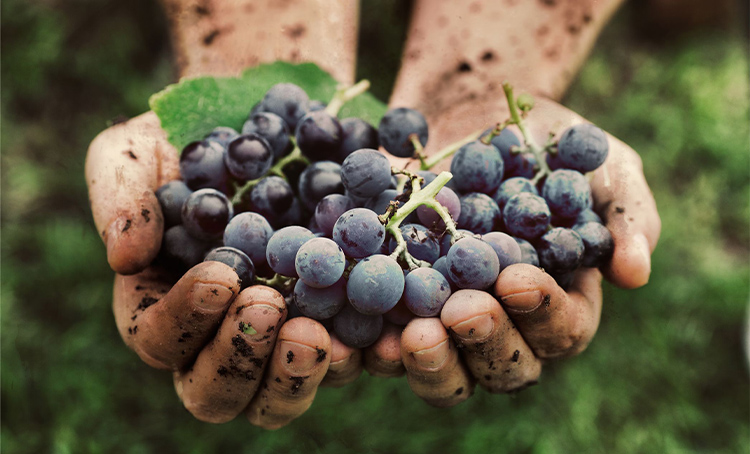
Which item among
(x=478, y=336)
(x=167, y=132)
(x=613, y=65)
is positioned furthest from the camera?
(x=613, y=65)

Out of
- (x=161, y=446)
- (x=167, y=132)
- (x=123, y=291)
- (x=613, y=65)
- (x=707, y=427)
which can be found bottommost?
(x=707, y=427)

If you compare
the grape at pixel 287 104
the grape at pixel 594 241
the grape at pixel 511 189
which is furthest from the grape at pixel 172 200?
the grape at pixel 594 241

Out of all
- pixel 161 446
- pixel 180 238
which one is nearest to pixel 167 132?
pixel 180 238

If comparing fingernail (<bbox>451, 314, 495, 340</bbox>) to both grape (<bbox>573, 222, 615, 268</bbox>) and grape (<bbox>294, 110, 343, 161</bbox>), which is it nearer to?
grape (<bbox>573, 222, 615, 268</bbox>)

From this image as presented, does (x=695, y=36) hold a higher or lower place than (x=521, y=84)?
lower

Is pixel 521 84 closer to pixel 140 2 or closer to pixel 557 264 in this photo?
pixel 557 264

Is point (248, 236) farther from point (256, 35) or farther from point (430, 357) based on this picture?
point (256, 35)

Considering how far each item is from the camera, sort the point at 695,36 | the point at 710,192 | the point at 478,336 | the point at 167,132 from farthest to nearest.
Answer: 1. the point at 695,36
2. the point at 710,192
3. the point at 167,132
4. the point at 478,336
